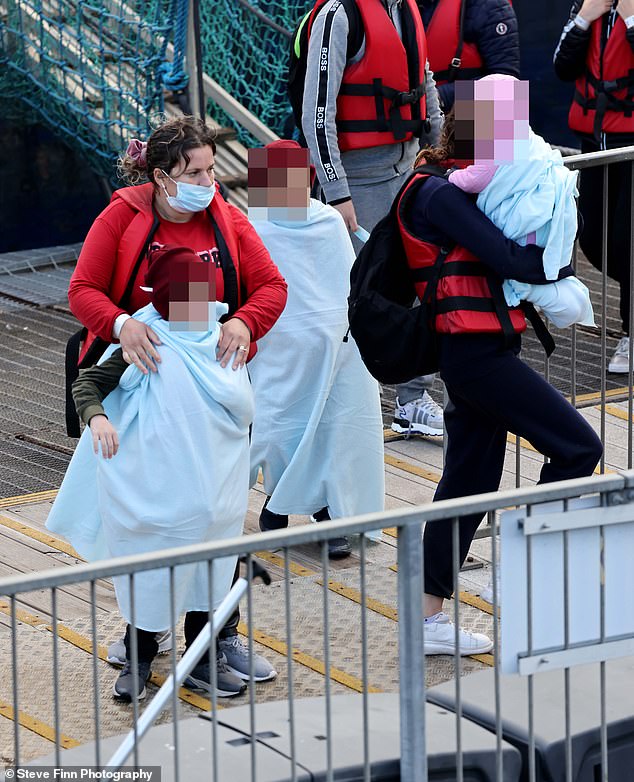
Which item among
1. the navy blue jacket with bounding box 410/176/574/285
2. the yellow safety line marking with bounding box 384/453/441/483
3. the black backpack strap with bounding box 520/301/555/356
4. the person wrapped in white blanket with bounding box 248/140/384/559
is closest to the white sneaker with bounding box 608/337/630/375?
the yellow safety line marking with bounding box 384/453/441/483

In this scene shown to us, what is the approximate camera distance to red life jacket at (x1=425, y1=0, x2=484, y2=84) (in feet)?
24.0

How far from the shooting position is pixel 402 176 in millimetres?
6727

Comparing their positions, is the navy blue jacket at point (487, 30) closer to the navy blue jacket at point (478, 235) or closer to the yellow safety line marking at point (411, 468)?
the yellow safety line marking at point (411, 468)

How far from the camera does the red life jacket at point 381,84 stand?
6441 millimetres

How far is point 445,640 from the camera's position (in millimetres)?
4801

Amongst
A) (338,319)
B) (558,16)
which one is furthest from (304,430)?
(558,16)

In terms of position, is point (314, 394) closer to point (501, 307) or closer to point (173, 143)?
point (501, 307)

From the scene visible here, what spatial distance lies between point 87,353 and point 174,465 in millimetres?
534

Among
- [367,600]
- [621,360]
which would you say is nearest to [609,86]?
[621,360]

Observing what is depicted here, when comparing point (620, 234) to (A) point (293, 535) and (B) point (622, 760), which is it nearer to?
(B) point (622, 760)

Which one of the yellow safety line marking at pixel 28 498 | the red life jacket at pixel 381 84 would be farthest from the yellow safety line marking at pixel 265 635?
the red life jacket at pixel 381 84

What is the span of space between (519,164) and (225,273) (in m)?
0.91

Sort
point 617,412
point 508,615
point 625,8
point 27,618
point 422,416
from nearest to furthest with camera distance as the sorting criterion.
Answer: point 508,615, point 27,618, point 422,416, point 617,412, point 625,8

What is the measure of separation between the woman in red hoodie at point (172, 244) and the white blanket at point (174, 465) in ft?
0.24
